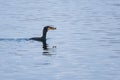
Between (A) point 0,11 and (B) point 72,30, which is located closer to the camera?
(B) point 72,30

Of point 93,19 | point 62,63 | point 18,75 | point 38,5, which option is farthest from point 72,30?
point 38,5

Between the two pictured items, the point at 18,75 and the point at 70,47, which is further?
the point at 70,47

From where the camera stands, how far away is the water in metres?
30.7

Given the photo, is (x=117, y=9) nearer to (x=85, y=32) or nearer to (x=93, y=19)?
(x=93, y=19)

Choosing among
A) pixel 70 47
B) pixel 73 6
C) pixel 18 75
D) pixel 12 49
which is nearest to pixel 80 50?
pixel 70 47

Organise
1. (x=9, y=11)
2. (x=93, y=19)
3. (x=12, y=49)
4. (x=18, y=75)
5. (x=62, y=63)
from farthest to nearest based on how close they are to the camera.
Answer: (x=9, y=11) < (x=93, y=19) < (x=12, y=49) < (x=62, y=63) < (x=18, y=75)

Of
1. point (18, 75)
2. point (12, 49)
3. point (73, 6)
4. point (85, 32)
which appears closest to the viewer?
point (18, 75)

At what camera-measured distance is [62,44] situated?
38562 millimetres

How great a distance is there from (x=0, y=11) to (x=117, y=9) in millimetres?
9799

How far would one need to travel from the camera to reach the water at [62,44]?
3067 cm

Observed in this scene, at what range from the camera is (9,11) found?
5706 cm

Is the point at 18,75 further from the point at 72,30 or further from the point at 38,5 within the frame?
the point at 38,5

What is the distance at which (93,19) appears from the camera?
5153cm

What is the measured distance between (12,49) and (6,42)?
233 cm
